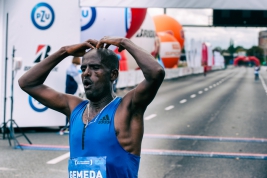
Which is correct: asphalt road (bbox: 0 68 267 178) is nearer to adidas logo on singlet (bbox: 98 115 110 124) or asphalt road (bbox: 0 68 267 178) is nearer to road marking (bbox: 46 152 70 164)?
road marking (bbox: 46 152 70 164)

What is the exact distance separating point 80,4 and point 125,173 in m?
9.08

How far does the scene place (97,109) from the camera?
3254mm

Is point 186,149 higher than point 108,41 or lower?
lower

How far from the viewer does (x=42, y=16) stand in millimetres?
12148

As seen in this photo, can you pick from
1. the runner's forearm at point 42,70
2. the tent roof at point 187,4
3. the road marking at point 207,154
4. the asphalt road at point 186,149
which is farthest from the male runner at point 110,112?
the tent roof at point 187,4

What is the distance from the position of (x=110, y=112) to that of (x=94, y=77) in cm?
24

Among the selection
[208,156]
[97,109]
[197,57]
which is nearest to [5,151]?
[208,156]

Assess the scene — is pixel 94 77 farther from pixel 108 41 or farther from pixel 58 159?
pixel 58 159

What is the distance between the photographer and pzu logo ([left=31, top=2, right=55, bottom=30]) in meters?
12.1

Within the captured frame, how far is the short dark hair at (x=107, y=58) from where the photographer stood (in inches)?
129

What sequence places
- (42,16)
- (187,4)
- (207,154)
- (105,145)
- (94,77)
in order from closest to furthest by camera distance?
(105,145), (94,77), (207,154), (187,4), (42,16)

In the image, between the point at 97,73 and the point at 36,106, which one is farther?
the point at 36,106

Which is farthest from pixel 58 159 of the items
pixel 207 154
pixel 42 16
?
pixel 42 16

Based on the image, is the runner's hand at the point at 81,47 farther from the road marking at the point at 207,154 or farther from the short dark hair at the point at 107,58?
the road marking at the point at 207,154
